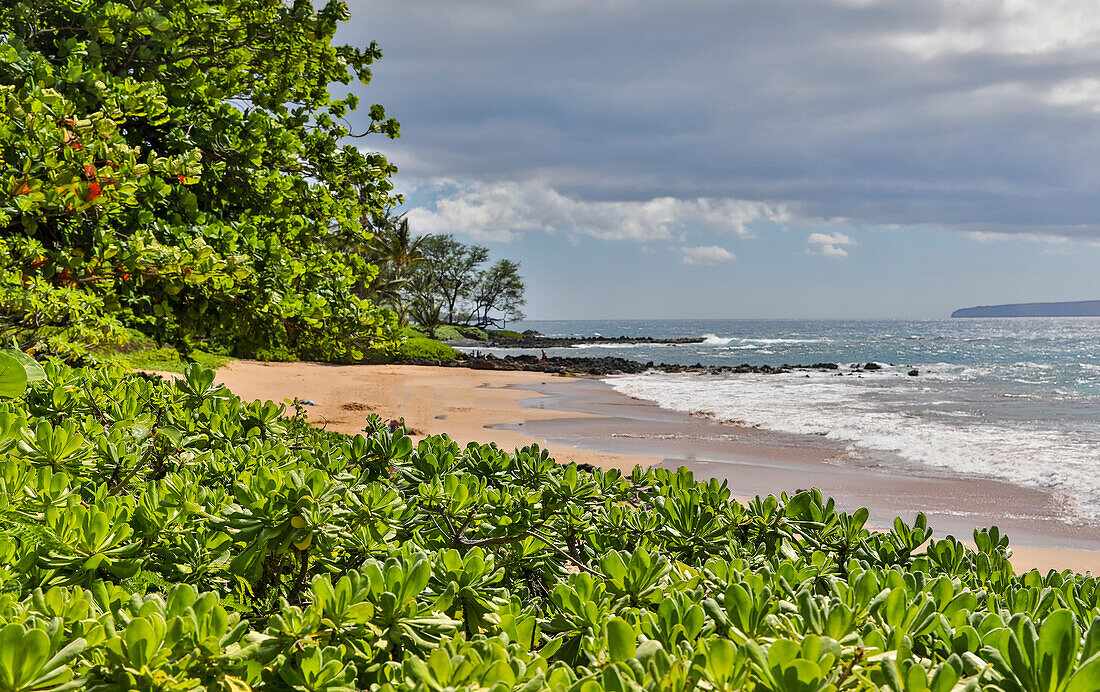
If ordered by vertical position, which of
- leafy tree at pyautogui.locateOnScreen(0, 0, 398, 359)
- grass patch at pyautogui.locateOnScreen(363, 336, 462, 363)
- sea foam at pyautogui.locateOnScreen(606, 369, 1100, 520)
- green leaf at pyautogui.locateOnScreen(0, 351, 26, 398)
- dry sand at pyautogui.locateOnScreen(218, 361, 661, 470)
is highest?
leafy tree at pyautogui.locateOnScreen(0, 0, 398, 359)

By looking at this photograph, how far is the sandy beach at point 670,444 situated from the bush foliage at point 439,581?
6371 mm

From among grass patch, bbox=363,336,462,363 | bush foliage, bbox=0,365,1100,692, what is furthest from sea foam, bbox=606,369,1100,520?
grass patch, bbox=363,336,462,363

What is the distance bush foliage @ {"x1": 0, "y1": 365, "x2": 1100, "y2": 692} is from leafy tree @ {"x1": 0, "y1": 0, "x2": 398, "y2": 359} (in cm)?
113

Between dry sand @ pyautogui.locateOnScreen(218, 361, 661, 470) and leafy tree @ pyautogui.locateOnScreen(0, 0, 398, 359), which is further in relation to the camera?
dry sand @ pyautogui.locateOnScreen(218, 361, 661, 470)

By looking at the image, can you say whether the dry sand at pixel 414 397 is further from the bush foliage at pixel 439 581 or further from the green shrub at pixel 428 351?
the bush foliage at pixel 439 581

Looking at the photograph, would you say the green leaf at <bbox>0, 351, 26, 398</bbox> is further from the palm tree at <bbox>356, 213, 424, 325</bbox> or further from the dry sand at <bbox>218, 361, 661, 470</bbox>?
the palm tree at <bbox>356, 213, 424, 325</bbox>

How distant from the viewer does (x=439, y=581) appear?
4.91 feet

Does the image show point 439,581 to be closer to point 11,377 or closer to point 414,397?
point 11,377

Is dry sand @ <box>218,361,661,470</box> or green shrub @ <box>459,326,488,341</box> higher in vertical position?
green shrub @ <box>459,326,488,341</box>

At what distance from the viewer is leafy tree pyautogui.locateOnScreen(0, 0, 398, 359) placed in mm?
3232

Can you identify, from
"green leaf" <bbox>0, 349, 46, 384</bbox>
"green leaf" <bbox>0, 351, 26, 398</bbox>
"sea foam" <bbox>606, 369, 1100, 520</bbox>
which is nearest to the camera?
"green leaf" <bbox>0, 351, 26, 398</bbox>

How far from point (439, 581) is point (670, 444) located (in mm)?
12004

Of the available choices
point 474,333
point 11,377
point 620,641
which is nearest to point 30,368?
point 11,377

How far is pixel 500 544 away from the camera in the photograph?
2.03 meters
